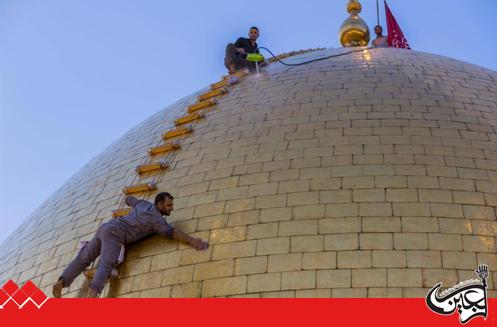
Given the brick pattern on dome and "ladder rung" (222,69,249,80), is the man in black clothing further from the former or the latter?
the brick pattern on dome

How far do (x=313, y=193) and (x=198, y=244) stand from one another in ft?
3.86

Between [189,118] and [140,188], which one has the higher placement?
[189,118]

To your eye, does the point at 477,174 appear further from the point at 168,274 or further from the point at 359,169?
the point at 168,274

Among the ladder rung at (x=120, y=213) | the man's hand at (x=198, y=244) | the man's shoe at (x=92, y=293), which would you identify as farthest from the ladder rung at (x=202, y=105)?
the man's shoe at (x=92, y=293)

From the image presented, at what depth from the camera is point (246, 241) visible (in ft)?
26.4

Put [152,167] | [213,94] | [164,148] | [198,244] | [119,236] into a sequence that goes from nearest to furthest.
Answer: [198,244], [119,236], [152,167], [164,148], [213,94]

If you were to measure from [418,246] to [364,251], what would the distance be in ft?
1.48

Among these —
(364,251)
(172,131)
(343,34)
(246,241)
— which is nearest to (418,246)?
(364,251)

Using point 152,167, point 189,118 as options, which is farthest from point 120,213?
point 189,118

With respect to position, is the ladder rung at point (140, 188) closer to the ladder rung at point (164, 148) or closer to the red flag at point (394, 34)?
the ladder rung at point (164, 148)

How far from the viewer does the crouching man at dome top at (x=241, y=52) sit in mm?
12531

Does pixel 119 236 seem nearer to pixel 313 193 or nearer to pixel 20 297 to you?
pixel 20 297

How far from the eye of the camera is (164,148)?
A: 409 inches

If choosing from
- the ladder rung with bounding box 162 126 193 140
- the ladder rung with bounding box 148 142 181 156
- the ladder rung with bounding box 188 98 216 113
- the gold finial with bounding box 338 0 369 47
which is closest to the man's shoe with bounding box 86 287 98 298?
the ladder rung with bounding box 148 142 181 156
